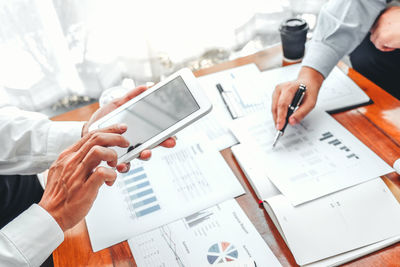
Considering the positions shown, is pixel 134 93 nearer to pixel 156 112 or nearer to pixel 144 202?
pixel 156 112

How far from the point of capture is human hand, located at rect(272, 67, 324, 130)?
827mm

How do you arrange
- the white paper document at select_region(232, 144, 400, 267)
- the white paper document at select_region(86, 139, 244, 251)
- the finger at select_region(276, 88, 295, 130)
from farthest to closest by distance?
the finger at select_region(276, 88, 295, 130) < the white paper document at select_region(86, 139, 244, 251) < the white paper document at select_region(232, 144, 400, 267)

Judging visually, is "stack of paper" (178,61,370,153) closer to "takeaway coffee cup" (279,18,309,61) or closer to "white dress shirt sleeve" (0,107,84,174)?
"takeaway coffee cup" (279,18,309,61)

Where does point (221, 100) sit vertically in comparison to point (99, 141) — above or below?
below

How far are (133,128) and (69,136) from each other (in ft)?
0.65

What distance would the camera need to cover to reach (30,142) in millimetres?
865

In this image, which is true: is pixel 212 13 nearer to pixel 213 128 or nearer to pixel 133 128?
pixel 213 128

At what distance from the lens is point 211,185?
2.49ft

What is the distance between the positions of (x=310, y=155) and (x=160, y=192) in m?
0.34

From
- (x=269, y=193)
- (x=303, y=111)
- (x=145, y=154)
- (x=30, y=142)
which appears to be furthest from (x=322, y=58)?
(x=30, y=142)

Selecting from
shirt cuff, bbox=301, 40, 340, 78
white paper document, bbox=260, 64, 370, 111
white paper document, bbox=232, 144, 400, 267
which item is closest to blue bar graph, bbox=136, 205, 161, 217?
white paper document, bbox=232, 144, 400, 267

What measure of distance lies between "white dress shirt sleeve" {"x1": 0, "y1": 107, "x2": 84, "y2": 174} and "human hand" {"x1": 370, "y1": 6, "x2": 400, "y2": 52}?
817 mm

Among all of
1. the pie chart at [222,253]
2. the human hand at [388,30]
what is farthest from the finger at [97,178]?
the human hand at [388,30]

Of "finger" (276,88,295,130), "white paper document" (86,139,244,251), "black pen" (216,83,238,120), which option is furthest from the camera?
"black pen" (216,83,238,120)
